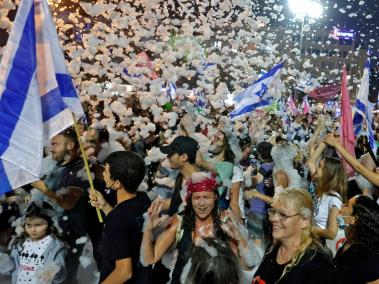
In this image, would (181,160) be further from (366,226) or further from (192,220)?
(366,226)

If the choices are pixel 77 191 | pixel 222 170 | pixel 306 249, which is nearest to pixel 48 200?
pixel 77 191

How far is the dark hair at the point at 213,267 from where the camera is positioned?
7.33ft

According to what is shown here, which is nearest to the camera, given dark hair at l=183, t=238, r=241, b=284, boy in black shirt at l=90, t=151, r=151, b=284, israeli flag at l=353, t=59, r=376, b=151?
dark hair at l=183, t=238, r=241, b=284

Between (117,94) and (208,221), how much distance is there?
5653 millimetres

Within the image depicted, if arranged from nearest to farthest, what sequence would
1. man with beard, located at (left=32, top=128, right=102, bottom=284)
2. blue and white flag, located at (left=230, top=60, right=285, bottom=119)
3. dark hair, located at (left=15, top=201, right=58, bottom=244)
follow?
dark hair, located at (left=15, top=201, right=58, bottom=244)
man with beard, located at (left=32, top=128, right=102, bottom=284)
blue and white flag, located at (left=230, top=60, right=285, bottom=119)

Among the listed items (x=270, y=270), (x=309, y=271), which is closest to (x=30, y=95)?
(x=270, y=270)

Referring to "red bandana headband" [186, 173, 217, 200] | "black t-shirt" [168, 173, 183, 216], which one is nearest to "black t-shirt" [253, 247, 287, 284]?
"red bandana headband" [186, 173, 217, 200]

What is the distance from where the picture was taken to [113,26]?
8.42 metres

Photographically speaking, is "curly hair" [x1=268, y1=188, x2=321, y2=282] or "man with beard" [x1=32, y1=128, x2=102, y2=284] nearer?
"curly hair" [x1=268, y1=188, x2=321, y2=282]

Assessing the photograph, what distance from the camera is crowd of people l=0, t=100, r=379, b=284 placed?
3.20 metres

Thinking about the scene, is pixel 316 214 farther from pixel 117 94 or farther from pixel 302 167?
pixel 117 94

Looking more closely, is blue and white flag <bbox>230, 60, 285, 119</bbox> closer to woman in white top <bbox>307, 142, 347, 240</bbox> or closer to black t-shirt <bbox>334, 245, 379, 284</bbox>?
woman in white top <bbox>307, 142, 347, 240</bbox>

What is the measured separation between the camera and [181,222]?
3697mm

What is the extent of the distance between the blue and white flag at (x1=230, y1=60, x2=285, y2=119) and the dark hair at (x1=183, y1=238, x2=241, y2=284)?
824cm
